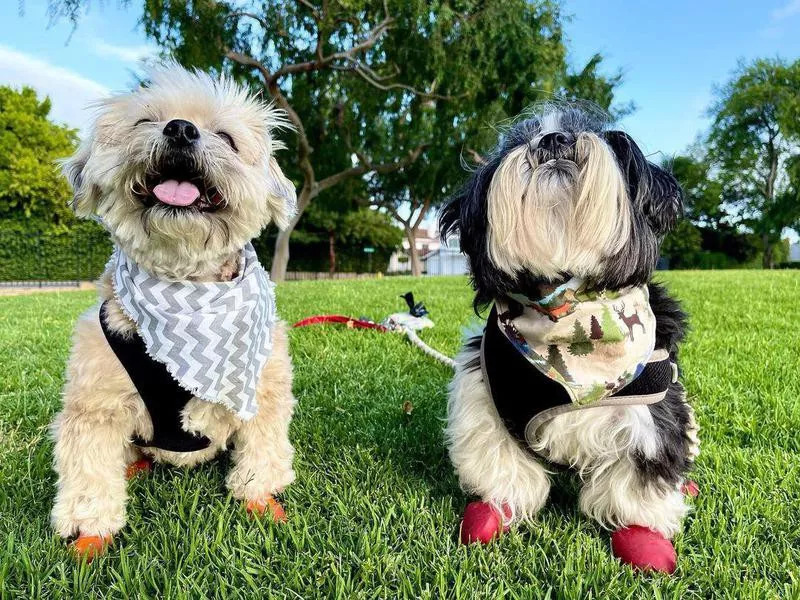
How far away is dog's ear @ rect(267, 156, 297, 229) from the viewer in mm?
Answer: 2432

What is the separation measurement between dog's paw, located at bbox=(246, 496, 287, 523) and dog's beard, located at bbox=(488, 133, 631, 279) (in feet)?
4.31

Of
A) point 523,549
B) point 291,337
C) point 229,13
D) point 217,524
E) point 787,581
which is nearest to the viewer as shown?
point 787,581

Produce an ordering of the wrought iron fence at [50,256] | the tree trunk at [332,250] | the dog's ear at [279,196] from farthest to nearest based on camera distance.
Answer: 1. the tree trunk at [332,250]
2. the wrought iron fence at [50,256]
3. the dog's ear at [279,196]

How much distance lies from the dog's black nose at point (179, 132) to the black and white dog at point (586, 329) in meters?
1.10

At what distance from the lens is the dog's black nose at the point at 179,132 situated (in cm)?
205

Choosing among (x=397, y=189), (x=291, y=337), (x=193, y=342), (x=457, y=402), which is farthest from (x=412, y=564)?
(x=397, y=189)

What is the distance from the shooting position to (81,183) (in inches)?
87.3

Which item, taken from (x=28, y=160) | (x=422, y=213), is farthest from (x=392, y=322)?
(x=28, y=160)

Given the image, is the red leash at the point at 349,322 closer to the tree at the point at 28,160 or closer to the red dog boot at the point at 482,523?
the red dog boot at the point at 482,523

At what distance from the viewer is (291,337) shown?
5.34 metres

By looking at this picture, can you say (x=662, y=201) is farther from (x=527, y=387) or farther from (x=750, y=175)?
(x=750, y=175)

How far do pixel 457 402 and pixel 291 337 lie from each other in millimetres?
3257

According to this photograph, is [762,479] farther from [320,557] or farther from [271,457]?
[271,457]

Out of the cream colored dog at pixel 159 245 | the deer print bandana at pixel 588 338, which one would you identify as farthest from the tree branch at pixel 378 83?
the deer print bandana at pixel 588 338
